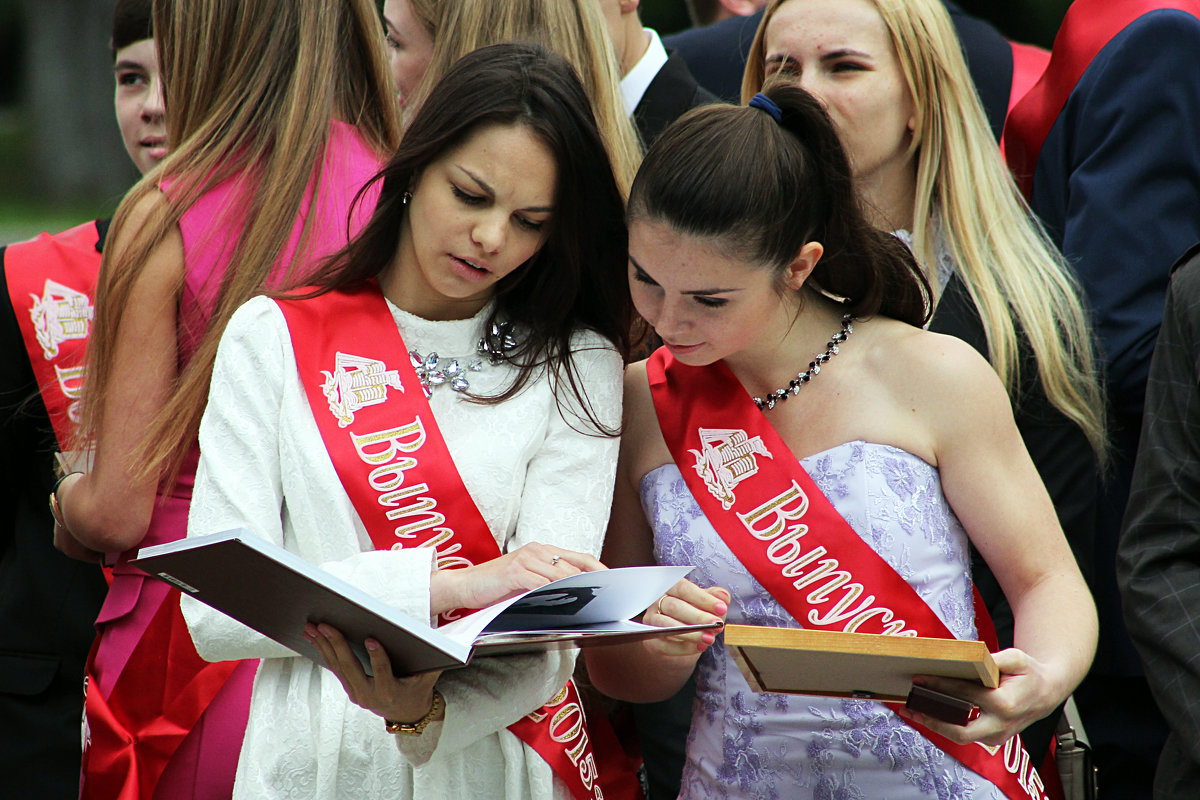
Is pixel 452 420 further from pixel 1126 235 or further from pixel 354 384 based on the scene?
pixel 1126 235

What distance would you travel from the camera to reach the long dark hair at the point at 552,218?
6.81 feet

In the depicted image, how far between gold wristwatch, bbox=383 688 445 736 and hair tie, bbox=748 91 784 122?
1.05 metres

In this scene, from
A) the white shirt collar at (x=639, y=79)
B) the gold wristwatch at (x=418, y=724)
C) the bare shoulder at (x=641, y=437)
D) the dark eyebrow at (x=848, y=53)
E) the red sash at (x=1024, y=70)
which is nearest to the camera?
the gold wristwatch at (x=418, y=724)

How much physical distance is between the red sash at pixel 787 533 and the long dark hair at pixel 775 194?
27cm

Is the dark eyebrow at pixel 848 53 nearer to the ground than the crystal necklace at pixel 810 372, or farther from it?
farther from it

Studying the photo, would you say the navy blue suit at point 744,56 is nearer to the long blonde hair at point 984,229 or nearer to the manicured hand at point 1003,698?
the long blonde hair at point 984,229

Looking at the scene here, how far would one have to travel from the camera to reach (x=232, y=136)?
2.30m

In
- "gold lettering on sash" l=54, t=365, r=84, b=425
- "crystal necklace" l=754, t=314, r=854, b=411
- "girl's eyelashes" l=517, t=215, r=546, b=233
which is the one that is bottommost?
"gold lettering on sash" l=54, t=365, r=84, b=425

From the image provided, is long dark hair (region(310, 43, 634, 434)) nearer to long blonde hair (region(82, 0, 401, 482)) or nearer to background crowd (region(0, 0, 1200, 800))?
background crowd (region(0, 0, 1200, 800))

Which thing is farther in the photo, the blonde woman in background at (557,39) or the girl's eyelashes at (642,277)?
the blonde woman in background at (557,39)

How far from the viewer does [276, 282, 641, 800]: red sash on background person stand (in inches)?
77.7

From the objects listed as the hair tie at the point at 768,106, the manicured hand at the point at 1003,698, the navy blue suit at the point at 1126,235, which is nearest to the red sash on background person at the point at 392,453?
the manicured hand at the point at 1003,698

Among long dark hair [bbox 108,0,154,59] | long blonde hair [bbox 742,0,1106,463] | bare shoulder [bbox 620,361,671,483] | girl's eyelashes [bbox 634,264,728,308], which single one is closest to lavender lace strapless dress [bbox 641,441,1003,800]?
bare shoulder [bbox 620,361,671,483]

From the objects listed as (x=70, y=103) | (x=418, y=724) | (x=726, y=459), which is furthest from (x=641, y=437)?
(x=70, y=103)
